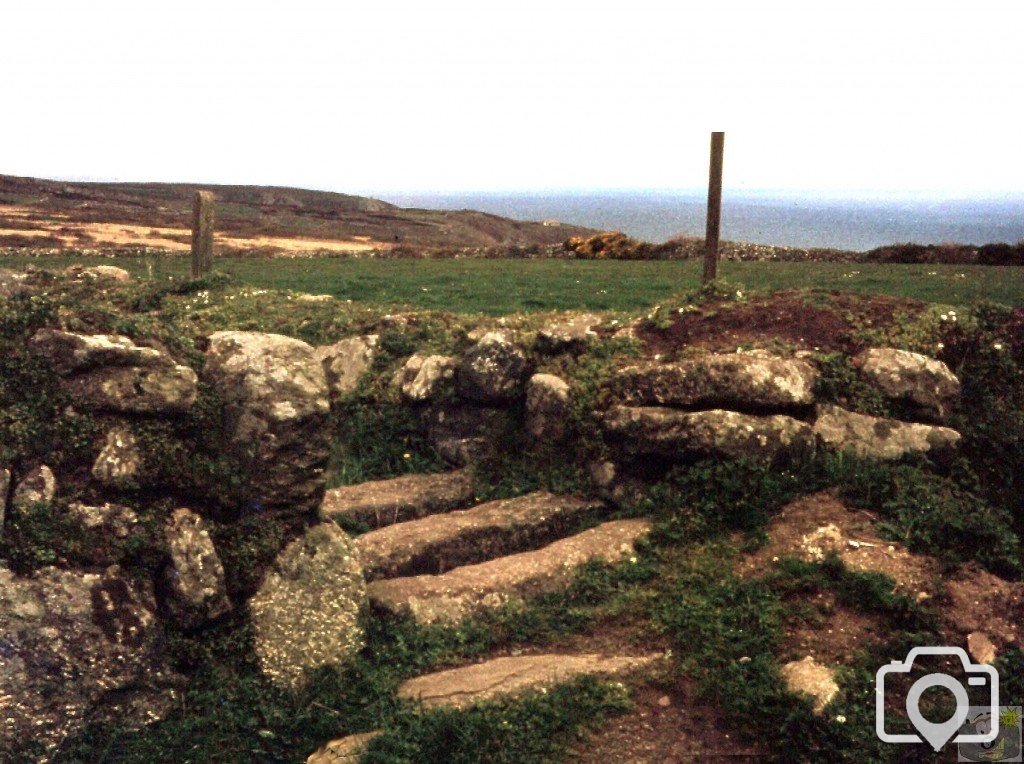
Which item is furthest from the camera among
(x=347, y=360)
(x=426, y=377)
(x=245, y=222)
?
(x=245, y=222)

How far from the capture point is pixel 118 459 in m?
6.45

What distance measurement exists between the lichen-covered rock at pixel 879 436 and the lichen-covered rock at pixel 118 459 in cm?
626

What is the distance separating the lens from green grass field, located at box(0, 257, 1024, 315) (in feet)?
49.5

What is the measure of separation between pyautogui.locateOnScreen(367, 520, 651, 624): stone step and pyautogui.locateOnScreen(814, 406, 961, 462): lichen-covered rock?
84.9 inches

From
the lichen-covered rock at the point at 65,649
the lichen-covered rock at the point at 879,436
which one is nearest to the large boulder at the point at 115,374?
the lichen-covered rock at the point at 65,649

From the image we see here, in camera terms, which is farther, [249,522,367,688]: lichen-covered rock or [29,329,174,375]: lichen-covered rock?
[249,522,367,688]: lichen-covered rock

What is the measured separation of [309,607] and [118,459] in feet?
5.65

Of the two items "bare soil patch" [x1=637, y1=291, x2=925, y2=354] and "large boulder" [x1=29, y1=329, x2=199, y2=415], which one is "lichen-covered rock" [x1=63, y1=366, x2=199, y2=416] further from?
→ "bare soil patch" [x1=637, y1=291, x2=925, y2=354]

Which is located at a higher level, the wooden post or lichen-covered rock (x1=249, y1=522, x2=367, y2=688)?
the wooden post

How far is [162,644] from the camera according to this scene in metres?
6.25

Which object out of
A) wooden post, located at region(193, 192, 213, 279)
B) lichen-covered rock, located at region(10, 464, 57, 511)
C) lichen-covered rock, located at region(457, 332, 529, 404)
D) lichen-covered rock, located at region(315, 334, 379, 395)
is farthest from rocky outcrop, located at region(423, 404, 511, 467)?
wooden post, located at region(193, 192, 213, 279)

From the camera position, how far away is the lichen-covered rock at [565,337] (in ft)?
36.4

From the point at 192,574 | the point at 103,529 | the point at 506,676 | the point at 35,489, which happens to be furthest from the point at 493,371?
the point at 35,489

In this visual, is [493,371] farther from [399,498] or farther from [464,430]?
[399,498]
